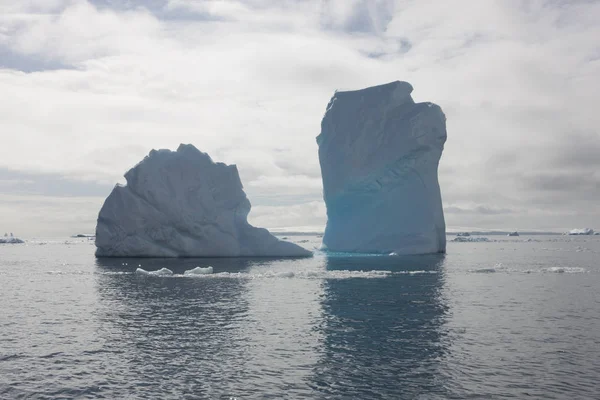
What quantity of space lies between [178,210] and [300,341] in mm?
29702

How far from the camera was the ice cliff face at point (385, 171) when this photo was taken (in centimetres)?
4978

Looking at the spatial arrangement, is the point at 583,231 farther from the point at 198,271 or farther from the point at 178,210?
the point at 198,271

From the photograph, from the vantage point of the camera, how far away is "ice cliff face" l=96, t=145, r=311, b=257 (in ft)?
140

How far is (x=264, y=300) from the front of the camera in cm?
2216

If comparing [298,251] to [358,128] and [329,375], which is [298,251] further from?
[329,375]

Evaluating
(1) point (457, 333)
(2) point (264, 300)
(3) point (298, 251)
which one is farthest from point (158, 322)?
(3) point (298, 251)

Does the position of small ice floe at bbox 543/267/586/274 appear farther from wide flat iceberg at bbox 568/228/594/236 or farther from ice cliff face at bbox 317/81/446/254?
wide flat iceberg at bbox 568/228/594/236

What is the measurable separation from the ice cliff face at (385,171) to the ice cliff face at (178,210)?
11.5m

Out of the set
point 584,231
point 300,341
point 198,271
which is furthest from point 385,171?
point 584,231

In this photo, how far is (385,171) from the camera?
51000 mm

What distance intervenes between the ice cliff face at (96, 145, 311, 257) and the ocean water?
52.0 feet

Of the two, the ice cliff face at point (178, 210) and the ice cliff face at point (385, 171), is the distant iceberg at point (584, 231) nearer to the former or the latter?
the ice cliff face at point (385, 171)

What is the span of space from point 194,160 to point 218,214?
5.19 metres

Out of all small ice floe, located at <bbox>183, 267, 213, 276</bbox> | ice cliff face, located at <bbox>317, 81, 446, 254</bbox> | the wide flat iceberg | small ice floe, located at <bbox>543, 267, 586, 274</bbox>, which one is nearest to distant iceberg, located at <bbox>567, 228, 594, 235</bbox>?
the wide flat iceberg
